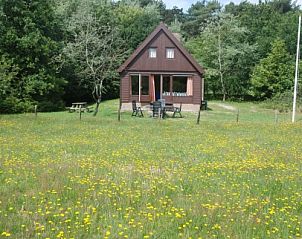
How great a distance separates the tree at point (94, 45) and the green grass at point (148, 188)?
63.0ft

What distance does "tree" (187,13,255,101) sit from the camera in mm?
46906

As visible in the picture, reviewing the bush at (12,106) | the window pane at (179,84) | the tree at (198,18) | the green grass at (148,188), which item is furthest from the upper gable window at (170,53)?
the tree at (198,18)

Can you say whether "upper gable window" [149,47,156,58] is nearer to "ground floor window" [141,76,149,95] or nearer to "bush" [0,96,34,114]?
"ground floor window" [141,76,149,95]

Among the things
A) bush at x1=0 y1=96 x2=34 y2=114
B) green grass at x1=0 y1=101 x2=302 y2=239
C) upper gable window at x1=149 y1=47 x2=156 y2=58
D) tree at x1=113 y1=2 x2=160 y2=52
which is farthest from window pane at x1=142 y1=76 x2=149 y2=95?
green grass at x1=0 y1=101 x2=302 y2=239

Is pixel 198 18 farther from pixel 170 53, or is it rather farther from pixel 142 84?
pixel 170 53

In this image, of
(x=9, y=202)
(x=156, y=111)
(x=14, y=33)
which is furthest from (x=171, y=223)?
(x=14, y=33)

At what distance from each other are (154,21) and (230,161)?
40.5 metres

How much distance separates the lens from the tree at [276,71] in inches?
1721

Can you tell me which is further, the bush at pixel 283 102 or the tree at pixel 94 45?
the bush at pixel 283 102

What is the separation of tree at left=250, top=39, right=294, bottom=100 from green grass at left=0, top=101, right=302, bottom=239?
2954 cm

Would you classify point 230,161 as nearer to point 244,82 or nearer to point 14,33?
point 14,33

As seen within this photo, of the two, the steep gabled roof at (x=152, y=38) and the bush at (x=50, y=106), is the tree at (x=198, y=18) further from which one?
the bush at (x=50, y=106)

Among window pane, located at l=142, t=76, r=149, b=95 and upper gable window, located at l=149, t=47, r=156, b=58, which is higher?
upper gable window, located at l=149, t=47, r=156, b=58

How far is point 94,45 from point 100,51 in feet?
10.6
